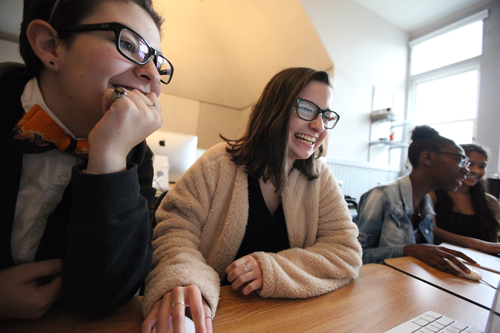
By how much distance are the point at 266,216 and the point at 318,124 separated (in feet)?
1.30

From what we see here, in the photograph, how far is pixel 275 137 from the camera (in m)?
0.88

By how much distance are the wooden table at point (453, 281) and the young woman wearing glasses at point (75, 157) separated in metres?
Result: 0.90

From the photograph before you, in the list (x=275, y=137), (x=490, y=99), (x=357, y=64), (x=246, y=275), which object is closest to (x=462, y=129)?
(x=490, y=99)

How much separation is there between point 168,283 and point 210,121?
205 inches

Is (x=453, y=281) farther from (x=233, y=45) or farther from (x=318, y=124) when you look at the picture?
(x=233, y=45)

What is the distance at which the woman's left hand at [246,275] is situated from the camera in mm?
564

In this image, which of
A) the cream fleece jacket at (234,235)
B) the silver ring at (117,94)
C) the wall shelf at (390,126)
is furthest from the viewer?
the wall shelf at (390,126)

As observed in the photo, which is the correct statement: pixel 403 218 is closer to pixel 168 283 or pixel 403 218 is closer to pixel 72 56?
pixel 168 283

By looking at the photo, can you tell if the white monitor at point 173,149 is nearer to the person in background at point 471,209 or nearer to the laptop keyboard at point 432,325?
the laptop keyboard at point 432,325

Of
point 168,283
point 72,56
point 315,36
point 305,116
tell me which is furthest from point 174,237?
point 315,36

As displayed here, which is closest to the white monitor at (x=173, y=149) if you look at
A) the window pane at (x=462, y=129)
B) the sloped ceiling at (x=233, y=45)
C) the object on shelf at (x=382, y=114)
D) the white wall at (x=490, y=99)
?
the sloped ceiling at (x=233, y=45)

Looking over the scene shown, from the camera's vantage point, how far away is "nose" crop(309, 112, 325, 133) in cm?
89

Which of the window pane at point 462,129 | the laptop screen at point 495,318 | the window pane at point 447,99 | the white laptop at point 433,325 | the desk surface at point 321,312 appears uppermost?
the window pane at point 447,99

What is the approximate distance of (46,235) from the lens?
47cm
